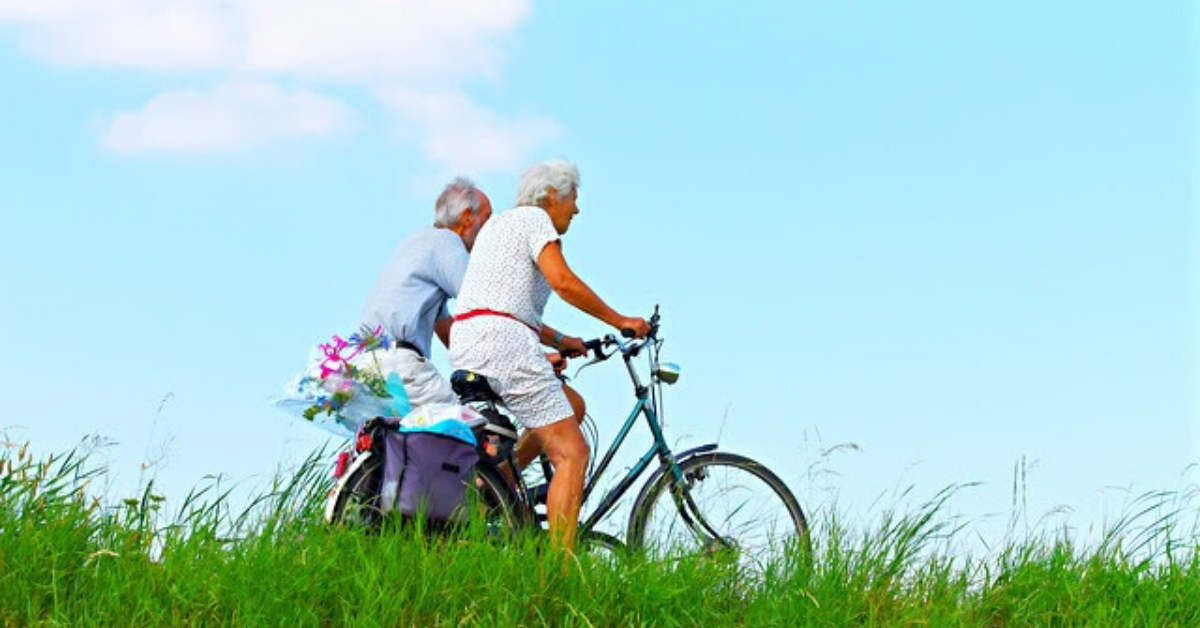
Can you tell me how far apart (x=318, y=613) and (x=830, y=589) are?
2111mm

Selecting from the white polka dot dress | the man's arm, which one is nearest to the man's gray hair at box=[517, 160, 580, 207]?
the white polka dot dress

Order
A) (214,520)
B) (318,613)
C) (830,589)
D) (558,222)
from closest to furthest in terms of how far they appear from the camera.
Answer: (318,613) → (830,589) → (214,520) → (558,222)

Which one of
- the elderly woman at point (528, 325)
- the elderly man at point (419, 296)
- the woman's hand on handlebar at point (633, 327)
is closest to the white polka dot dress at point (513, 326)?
the elderly woman at point (528, 325)

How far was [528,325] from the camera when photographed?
7422 mm

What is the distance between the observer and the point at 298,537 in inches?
274

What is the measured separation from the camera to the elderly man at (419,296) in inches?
343

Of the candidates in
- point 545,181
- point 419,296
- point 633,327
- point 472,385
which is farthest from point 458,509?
point 419,296

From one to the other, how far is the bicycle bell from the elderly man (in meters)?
1.38

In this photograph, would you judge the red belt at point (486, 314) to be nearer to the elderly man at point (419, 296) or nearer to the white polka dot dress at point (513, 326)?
the white polka dot dress at point (513, 326)

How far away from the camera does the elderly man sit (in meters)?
8.70

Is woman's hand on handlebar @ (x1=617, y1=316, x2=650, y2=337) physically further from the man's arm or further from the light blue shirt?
the man's arm

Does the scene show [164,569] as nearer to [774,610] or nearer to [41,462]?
[41,462]

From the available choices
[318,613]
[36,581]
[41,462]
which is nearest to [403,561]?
[318,613]

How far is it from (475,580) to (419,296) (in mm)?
2677
